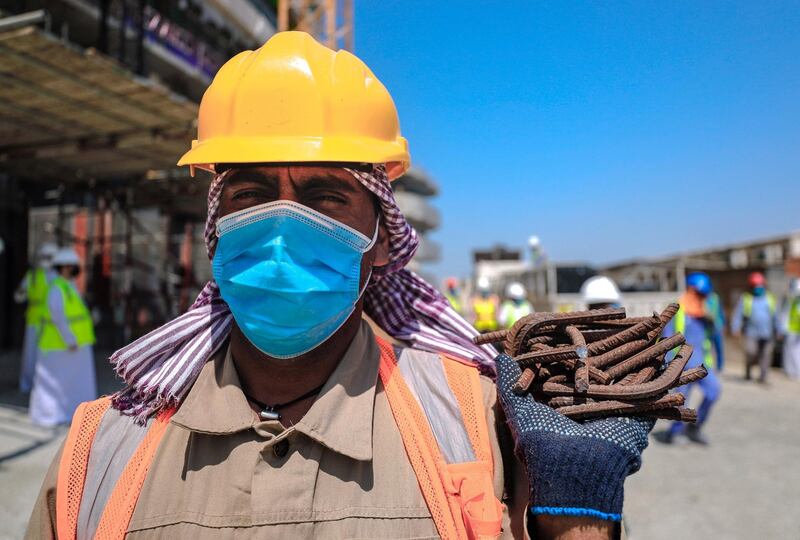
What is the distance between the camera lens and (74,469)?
47.9 inches

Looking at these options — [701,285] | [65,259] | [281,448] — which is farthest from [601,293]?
[65,259]

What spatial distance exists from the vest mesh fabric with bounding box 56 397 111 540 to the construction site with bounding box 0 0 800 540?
2.44ft

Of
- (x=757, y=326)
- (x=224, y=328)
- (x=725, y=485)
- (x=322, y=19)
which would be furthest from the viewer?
(x=322, y=19)

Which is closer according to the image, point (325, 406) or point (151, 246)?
point (325, 406)

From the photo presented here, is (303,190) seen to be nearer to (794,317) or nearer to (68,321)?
(68,321)

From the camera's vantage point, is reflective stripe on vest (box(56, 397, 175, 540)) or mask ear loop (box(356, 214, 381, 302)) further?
mask ear loop (box(356, 214, 381, 302))

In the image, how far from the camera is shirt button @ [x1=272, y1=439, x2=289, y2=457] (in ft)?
3.93

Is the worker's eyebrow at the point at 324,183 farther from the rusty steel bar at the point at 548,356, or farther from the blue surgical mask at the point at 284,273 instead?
the rusty steel bar at the point at 548,356

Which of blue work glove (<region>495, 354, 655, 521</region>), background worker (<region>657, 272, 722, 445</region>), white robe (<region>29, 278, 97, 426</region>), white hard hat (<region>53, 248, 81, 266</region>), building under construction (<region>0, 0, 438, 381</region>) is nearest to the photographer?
blue work glove (<region>495, 354, 655, 521</region>)

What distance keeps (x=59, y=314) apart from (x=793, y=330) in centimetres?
1249

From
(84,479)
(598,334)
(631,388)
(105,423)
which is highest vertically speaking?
(598,334)

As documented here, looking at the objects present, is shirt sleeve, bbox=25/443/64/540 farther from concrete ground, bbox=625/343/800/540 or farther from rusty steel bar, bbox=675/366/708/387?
concrete ground, bbox=625/343/800/540

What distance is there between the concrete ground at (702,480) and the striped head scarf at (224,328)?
10.6 feet

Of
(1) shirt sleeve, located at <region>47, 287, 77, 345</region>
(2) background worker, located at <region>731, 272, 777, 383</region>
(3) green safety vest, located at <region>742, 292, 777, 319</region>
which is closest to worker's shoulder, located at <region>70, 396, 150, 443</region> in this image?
(1) shirt sleeve, located at <region>47, 287, 77, 345</region>
